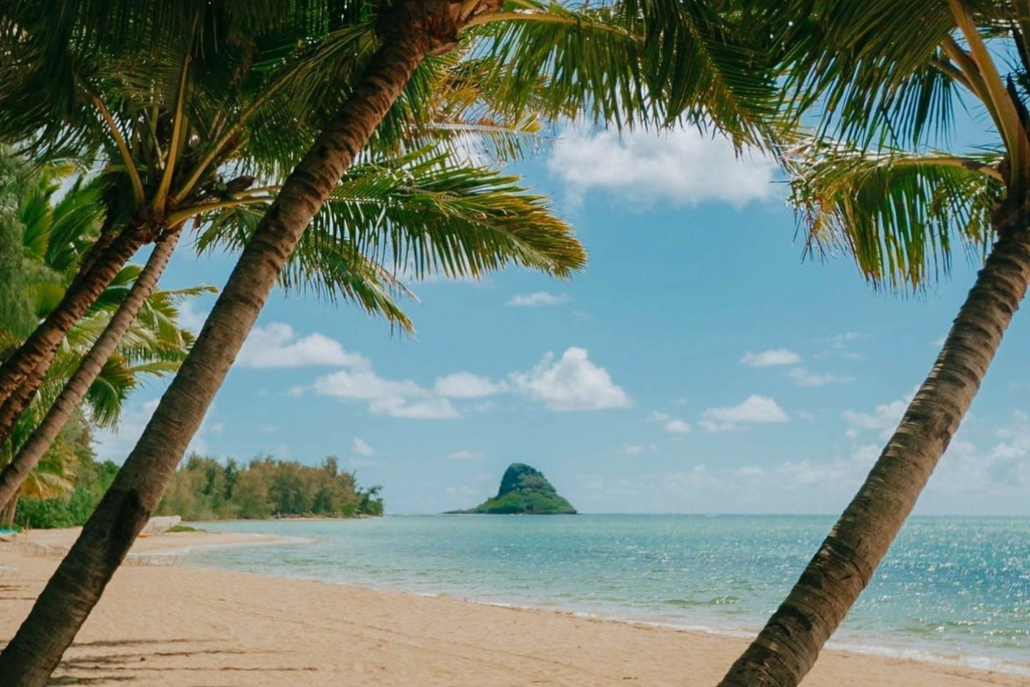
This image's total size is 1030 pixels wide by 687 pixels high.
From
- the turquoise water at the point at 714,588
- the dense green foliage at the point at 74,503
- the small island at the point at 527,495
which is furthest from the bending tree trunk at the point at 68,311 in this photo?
the small island at the point at 527,495

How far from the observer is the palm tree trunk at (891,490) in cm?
266

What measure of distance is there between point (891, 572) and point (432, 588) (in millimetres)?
25362

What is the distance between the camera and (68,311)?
6480 millimetres

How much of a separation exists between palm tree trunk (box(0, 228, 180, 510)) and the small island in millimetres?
157587

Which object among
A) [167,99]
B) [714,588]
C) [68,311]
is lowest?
[714,588]

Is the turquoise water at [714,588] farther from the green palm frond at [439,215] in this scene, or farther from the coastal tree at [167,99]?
the coastal tree at [167,99]

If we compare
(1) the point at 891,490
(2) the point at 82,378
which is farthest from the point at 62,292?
(1) the point at 891,490

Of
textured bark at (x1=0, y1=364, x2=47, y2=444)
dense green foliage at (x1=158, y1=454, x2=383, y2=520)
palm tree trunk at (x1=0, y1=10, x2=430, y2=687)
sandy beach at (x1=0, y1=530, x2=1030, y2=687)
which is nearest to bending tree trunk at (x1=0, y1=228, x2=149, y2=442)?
textured bark at (x1=0, y1=364, x2=47, y2=444)

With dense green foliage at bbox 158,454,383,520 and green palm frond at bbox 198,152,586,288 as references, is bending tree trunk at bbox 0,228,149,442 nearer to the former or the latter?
green palm frond at bbox 198,152,586,288

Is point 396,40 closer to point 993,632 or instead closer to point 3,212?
point 3,212

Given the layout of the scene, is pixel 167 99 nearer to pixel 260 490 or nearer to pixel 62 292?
pixel 62 292

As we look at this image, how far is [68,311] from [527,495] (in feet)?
541

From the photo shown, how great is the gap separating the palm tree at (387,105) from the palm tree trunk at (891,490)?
208 centimetres

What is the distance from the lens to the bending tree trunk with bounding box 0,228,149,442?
20.9 feet
